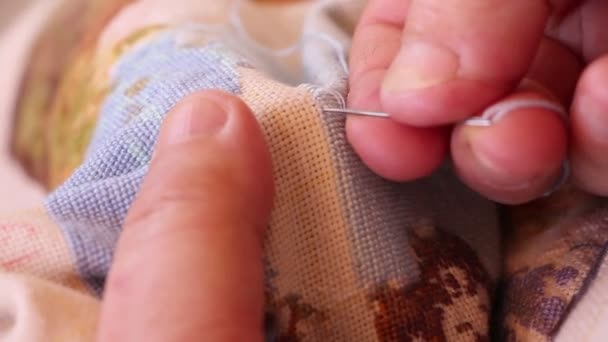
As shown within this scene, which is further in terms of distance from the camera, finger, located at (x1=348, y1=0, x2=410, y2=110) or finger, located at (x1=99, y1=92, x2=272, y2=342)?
finger, located at (x1=348, y1=0, x2=410, y2=110)

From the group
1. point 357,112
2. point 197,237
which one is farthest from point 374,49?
point 197,237

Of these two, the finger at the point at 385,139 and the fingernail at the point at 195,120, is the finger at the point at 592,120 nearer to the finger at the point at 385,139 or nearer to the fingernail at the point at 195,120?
the finger at the point at 385,139

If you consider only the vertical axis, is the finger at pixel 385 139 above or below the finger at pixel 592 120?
below

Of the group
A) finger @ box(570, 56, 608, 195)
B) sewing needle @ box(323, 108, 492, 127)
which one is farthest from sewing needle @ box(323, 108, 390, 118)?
finger @ box(570, 56, 608, 195)

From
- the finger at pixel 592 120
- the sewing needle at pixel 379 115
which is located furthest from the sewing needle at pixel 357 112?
the finger at pixel 592 120

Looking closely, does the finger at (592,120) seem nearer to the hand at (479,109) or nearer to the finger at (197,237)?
the hand at (479,109)

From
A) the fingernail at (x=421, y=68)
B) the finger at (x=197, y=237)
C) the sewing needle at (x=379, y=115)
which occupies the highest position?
→ the fingernail at (x=421, y=68)

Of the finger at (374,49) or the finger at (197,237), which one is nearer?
the finger at (197,237)

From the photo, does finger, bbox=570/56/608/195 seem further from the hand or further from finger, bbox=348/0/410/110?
finger, bbox=348/0/410/110

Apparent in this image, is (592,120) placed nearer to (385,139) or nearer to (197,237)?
(385,139)
